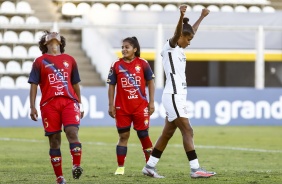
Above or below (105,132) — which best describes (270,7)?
above

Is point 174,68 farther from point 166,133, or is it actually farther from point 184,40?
point 166,133

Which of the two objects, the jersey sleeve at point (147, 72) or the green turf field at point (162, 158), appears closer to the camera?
the green turf field at point (162, 158)

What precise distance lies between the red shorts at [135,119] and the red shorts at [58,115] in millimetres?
1649

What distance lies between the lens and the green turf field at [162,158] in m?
12.2

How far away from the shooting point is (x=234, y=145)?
20.2 metres

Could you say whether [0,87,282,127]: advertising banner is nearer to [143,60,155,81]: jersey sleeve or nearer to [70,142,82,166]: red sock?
[143,60,155,81]: jersey sleeve

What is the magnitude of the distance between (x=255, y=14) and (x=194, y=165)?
21.2 meters

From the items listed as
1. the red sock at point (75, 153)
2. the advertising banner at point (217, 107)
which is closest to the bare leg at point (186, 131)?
the red sock at point (75, 153)

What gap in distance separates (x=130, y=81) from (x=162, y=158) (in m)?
3.98

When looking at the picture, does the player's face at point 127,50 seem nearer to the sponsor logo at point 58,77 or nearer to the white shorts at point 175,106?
the white shorts at point 175,106

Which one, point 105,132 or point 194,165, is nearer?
point 194,165

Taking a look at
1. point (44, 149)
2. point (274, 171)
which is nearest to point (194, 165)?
point (274, 171)

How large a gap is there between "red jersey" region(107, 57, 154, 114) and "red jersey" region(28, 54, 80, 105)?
157 centimetres

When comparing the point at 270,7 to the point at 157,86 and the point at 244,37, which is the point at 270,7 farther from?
the point at 157,86
